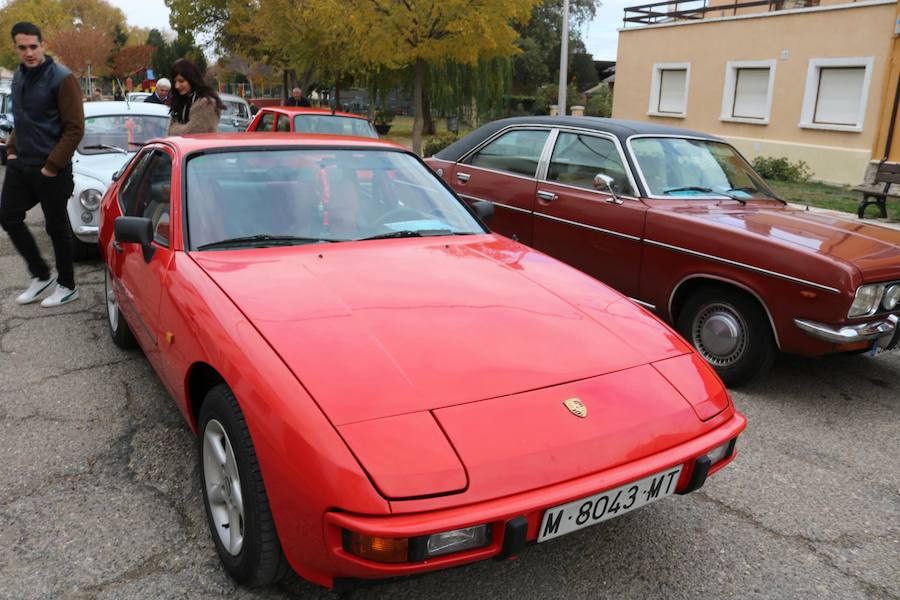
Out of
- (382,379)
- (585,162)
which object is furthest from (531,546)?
(585,162)

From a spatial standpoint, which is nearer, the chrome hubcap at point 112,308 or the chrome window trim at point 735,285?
the chrome window trim at point 735,285

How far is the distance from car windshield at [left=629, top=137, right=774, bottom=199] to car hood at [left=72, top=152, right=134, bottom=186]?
4.65m

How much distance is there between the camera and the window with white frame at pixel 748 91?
674 inches

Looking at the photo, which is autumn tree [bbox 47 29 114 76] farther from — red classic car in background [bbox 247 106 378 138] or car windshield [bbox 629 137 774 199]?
car windshield [bbox 629 137 774 199]

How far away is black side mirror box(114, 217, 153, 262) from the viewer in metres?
3.12

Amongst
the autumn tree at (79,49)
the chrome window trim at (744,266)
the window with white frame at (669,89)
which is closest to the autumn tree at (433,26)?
the window with white frame at (669,89)

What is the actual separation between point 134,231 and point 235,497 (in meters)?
1.43

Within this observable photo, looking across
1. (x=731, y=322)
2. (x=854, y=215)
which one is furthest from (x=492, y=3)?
(x=731, y=322)

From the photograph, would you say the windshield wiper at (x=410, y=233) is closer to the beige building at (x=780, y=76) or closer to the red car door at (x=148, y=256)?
the red car door at (x=148, y=256)

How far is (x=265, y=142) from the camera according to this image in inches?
138

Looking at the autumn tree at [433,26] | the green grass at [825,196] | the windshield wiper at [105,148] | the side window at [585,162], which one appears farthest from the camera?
the autumn tree at [433,26]

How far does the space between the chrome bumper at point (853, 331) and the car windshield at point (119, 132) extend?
6.51 meters

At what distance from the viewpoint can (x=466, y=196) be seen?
249 inches

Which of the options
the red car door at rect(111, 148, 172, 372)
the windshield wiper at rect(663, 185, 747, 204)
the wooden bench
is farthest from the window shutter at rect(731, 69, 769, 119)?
the red car door at rect(111, 148, 172, 372)
